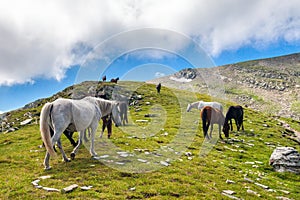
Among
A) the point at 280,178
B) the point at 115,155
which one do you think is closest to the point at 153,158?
the point at 115,155

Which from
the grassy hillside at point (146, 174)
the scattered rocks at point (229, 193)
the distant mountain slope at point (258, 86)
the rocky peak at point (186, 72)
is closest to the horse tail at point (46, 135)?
the grassy hillside at point (146, 174)

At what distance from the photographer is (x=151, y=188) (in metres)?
8.05

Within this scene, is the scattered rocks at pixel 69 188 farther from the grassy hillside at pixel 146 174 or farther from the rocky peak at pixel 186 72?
the rocky peak at pixel 186 72

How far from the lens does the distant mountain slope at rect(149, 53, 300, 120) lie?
95.3 m

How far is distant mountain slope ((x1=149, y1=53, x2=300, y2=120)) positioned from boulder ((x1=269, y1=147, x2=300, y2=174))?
5825 cm

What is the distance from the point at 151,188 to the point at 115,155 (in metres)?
4.17

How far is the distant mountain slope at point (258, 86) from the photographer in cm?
9531

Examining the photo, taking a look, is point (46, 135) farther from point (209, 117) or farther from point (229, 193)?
point (209, 117)

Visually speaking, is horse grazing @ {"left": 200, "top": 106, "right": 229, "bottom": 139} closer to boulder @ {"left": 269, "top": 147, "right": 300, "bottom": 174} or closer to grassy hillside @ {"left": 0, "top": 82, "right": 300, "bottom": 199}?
grassy hillside @ {"left": 0, "top": 82, "right": 300, "bottom": 199}

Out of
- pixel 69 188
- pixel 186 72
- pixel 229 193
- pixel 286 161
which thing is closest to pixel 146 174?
pixel 69 188

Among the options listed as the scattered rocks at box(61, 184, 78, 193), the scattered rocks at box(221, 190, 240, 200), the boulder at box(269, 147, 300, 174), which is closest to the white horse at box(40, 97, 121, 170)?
the scattered rocks at box(61, 184, 78, 193)

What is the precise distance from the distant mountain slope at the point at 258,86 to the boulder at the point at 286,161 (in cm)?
5825

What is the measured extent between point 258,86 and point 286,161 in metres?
138

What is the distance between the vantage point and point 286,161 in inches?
515
